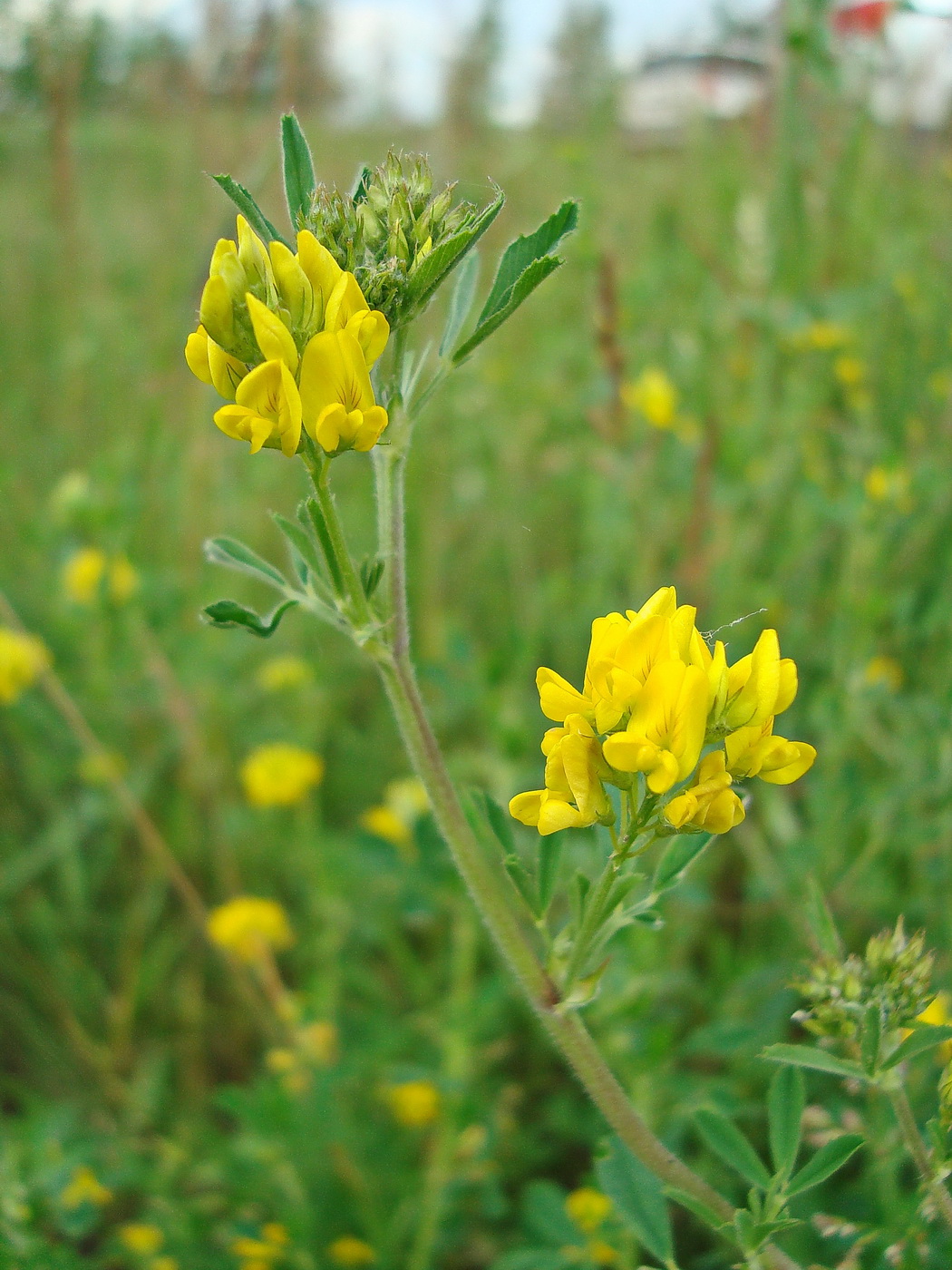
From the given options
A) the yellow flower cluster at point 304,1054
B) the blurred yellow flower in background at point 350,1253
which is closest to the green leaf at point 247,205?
the yellow flower cluster at point 304,1054

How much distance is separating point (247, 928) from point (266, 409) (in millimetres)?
1334

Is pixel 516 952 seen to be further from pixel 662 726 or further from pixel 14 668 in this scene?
pixel 14 668

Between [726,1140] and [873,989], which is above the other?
[873,989]

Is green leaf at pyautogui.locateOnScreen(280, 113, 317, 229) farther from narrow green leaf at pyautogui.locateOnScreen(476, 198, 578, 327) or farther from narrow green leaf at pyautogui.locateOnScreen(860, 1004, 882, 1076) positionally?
narrow green leaf at pyautogui.locateOnScreen(860, 1004, 882, 1076)

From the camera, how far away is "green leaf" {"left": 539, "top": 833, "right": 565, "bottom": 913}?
85 centimetres

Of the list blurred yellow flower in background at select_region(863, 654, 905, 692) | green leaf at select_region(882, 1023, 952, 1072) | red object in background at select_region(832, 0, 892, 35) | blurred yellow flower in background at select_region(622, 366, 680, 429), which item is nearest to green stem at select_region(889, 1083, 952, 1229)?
green leaf at select_region(882, 1023, 952, 1072)

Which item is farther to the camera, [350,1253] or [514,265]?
[350,1253]

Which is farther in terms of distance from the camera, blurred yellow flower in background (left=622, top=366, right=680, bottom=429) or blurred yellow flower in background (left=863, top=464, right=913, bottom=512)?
blurred yellow flower in background (left=622, top=366, right=680, bottom=429)

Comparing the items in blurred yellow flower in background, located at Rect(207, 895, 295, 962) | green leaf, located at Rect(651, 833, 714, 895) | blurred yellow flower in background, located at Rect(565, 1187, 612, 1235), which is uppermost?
green leaf, located at Rect(651, 833, 714, 895)

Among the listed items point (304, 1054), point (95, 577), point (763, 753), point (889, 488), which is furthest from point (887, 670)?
point (95, 577)

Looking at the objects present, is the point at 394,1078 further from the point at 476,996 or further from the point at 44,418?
the point at 44,418

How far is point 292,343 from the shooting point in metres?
0.67

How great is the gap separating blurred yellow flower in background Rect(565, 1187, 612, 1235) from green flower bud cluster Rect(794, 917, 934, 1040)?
0.74 metres

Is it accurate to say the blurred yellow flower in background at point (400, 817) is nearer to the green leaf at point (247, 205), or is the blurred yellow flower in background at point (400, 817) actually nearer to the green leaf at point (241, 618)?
the green leaf at point (241, 618)
